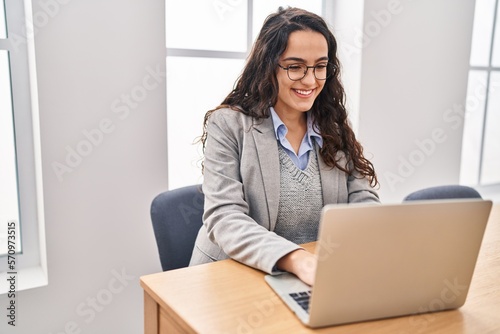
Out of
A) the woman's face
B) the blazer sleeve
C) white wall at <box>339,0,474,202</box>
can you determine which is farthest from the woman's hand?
white wall at <box>339,0,474,202</box>

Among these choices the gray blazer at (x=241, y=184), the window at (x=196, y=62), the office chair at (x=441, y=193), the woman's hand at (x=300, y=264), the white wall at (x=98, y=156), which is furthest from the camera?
the window at (x=196, y=62)

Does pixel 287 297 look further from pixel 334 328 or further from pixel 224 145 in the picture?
pixel 224 145

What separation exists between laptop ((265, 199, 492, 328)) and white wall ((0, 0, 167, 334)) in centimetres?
117

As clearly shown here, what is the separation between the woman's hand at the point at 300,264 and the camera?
3.47ft

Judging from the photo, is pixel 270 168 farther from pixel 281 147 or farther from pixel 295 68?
pixel 295 68

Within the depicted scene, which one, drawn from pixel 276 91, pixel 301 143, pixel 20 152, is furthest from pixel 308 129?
pixel 20 152

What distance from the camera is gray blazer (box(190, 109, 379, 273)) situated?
4.35ft

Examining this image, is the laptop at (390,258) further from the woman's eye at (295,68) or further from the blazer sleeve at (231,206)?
the woman's eye at (295,68)

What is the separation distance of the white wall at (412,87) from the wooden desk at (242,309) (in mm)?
1603

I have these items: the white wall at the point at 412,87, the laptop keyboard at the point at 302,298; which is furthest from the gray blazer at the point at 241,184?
the white wall at the point at 412,87

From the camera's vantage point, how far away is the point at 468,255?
2.98 feet

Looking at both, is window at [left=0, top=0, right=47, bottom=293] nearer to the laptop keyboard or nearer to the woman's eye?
the woman's eye

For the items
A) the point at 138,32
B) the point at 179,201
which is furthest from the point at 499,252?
the point at 138,32

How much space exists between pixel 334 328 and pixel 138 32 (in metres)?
1.43
